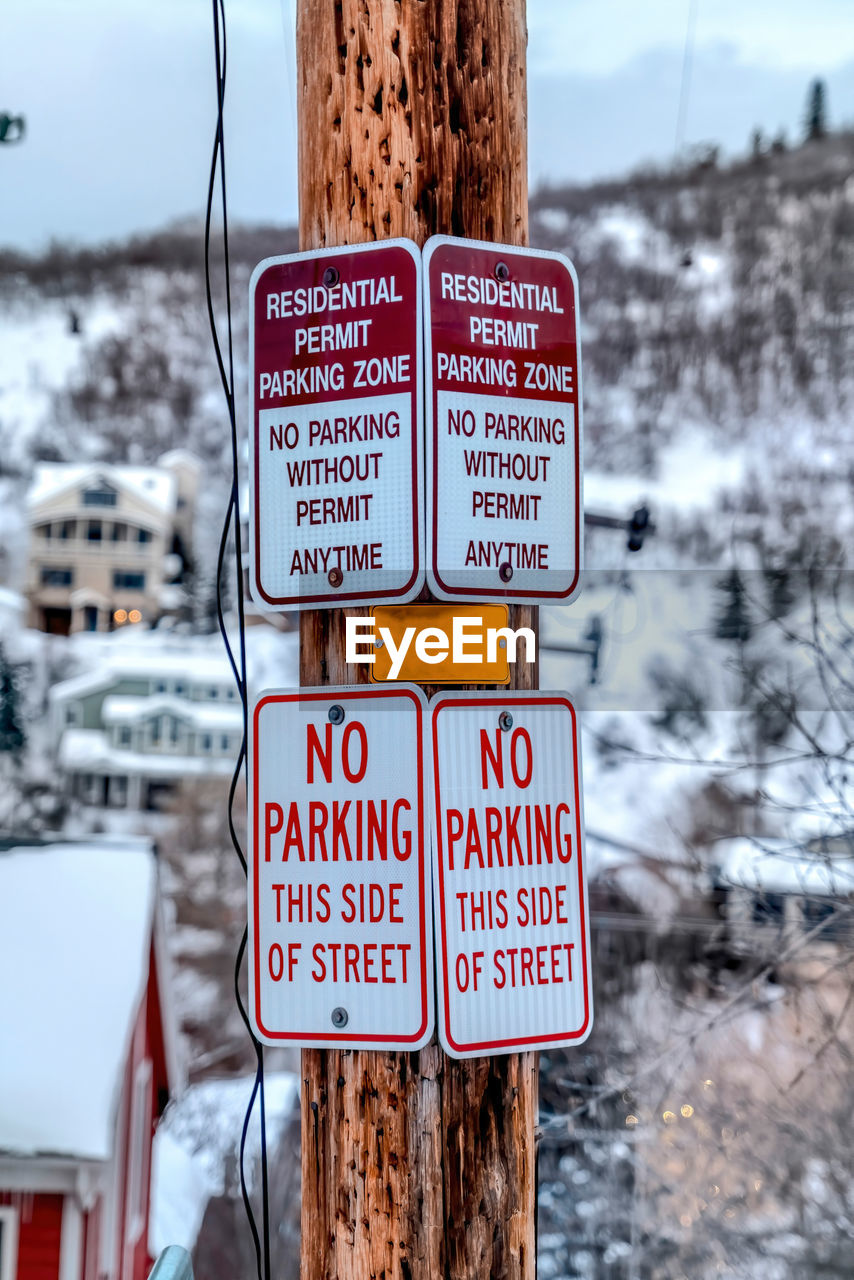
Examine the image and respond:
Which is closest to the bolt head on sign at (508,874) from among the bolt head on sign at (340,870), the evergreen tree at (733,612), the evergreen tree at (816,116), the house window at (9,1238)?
the bolt head on sign at (340,870)

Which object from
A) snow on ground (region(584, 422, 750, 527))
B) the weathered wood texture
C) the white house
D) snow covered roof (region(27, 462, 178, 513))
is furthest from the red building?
snow on ground (region(584, 422, 750, 527))

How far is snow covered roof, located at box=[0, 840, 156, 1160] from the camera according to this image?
3314mm

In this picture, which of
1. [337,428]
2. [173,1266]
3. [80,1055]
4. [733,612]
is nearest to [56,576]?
[733,612]

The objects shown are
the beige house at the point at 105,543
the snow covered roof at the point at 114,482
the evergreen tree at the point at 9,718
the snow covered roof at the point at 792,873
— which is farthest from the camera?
the snow covered roof at the point at 114,482

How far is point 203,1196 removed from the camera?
6000 mm

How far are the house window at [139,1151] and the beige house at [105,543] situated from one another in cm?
477

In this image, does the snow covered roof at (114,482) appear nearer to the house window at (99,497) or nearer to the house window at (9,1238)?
the house window at (99,497)

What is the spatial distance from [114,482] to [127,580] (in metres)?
0.87

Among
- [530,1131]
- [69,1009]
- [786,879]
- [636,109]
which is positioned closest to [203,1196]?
[69,1009]

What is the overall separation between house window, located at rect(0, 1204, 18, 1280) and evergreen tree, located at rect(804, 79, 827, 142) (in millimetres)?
11187

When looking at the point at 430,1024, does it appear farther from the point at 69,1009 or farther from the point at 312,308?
the point at 69,1009

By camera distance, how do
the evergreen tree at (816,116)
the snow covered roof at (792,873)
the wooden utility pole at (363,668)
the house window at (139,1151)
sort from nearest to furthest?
the wooden utility pole at (363,668)
the house window at (139,1151)
the snow covered roof at (792,873)
the evergreen tree at (816,116)

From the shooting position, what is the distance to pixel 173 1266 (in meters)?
1.02

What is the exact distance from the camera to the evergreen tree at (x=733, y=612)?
674cm
